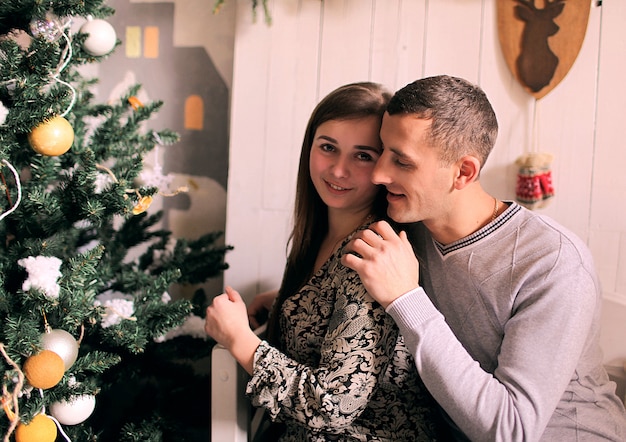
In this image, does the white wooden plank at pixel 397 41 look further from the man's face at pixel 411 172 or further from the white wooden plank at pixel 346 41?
the man's face at pixel 411 172

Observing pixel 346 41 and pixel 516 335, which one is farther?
pixel 346 41

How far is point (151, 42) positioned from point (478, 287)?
152cm

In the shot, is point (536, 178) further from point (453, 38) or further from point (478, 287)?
point (478, 287)

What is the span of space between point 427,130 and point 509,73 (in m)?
0.72

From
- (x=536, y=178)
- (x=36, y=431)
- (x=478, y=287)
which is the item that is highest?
(x=536, y=178)

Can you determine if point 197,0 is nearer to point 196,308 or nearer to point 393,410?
point 196,308

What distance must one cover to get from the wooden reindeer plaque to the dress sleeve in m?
0.91

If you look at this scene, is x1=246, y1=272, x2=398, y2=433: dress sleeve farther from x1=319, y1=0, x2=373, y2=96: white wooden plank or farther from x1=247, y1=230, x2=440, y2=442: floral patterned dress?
x1=319, y1=0, x2=373, y2=96: white wooden plank

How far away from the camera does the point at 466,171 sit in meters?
1.11

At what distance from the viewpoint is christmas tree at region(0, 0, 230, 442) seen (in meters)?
1.00

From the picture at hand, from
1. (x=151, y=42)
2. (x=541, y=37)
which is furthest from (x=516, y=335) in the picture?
(x=151, y=42)

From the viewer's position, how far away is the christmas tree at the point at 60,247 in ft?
3.29

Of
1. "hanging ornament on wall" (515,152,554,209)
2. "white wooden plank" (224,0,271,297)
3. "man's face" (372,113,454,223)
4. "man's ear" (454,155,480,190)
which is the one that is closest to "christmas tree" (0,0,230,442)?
"white wooden plank" (224,0,271,297)

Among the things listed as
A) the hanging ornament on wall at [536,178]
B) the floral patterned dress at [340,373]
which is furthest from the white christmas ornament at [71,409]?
the hanging ornament on wall at [536,178]
